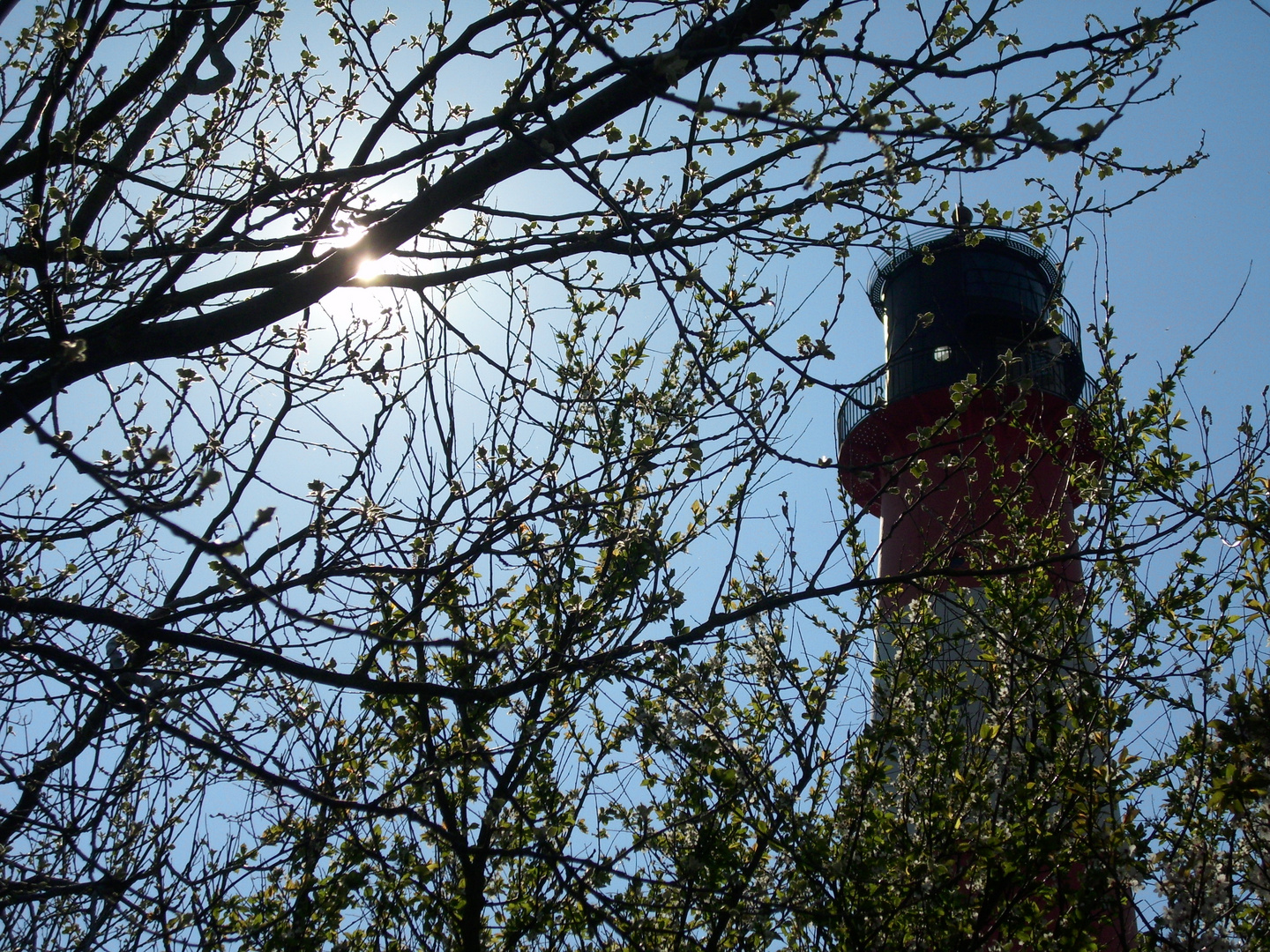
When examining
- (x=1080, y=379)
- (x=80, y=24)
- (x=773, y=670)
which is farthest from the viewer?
(x=1080, y=379)

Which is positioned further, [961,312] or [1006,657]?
[961,312]

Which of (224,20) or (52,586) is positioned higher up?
(224,20)

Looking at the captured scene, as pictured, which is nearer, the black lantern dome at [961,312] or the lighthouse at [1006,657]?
the lighthouse at [1006,657]

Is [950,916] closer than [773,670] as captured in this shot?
Yes

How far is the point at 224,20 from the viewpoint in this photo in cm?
383

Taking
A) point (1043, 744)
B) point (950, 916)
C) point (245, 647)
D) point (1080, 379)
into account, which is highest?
point (1080, 379)

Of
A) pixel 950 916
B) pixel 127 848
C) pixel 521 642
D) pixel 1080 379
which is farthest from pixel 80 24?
pixel 1080 379

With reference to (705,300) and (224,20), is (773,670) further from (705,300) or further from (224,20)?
(224,20)

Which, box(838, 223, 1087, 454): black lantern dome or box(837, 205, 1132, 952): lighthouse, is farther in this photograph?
box(838, 223, 1087, 454): black lantern dome

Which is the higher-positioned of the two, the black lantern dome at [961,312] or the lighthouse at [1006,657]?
the black lantern dome at [961,312]

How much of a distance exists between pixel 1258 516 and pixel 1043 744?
57.6 inches

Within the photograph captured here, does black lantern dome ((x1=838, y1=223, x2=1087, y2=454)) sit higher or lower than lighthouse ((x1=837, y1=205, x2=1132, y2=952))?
higher

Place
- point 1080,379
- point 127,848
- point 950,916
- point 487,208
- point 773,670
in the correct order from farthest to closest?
point 1080,379
point 773,670
point 127,848
point 950,916
point 487,208

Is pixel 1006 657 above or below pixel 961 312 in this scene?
below
